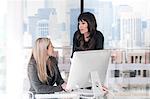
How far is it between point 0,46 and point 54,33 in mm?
A: 706

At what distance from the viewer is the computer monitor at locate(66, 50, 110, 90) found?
2223 millimetres

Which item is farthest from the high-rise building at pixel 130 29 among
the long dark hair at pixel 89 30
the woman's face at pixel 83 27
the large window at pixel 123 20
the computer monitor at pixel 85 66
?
the computer monitor at pixel 85 66

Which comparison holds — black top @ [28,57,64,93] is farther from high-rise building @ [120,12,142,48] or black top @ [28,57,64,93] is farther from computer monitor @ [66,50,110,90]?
high-rise building @ [120,12,142,48]

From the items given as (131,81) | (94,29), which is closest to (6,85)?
(94,29)

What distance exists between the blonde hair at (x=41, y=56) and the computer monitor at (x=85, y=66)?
1.51 ft

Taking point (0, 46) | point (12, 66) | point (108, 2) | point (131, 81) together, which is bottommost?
point (131, 81)

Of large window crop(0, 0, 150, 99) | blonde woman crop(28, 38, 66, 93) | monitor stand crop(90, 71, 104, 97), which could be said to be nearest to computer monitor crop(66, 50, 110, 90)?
monitor stand crop(90, 71, 104, 97)

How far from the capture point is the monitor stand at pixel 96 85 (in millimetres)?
2324

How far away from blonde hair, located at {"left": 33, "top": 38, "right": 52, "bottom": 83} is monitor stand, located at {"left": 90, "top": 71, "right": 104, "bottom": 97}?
1.72 feet

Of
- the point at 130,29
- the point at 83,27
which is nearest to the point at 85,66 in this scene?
the point at 83,27

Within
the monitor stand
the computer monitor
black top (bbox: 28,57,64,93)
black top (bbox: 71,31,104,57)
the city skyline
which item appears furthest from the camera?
the city skyline

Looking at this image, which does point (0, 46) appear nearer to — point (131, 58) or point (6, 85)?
point (6, 85)

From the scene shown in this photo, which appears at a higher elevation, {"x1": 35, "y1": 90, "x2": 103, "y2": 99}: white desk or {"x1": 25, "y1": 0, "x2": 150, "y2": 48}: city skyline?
{"x1": 25, "y1": 0, "x2": 150, "y2": 48}: city skyline

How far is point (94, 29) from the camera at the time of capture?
132 inches
